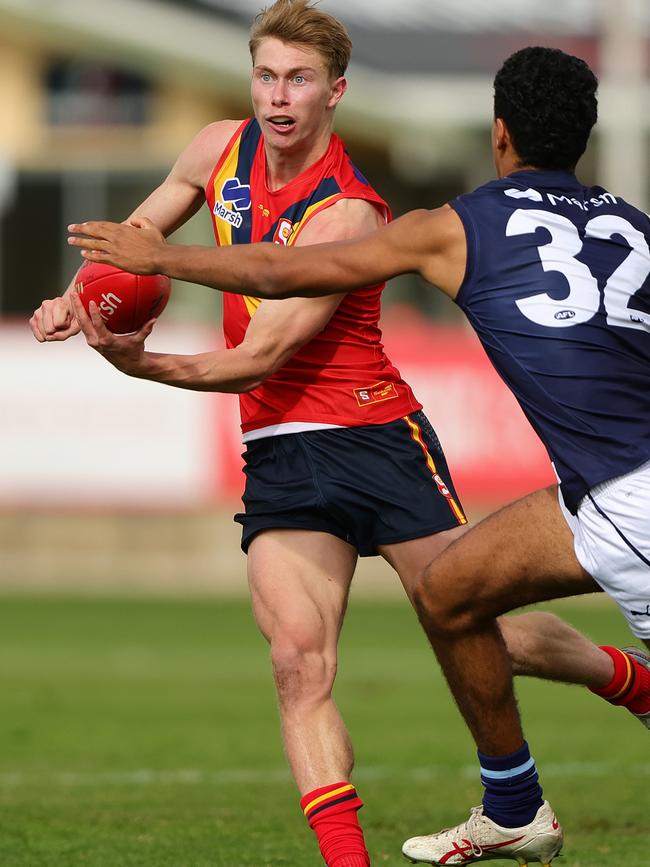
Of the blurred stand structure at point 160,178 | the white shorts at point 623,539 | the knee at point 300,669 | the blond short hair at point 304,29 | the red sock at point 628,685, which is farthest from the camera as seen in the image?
the blurred stand structure at point 160,178

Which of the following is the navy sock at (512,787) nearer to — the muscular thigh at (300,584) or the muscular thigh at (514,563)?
the muscular thigh at (514,563)

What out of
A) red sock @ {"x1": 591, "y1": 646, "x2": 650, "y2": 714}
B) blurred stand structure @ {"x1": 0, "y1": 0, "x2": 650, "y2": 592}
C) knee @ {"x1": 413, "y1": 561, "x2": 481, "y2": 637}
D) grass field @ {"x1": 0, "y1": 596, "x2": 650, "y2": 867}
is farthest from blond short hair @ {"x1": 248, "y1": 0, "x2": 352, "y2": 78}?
blurred stand structure @ {"x1": 0, "y1": 0, "x2": 650, "y2": 592}

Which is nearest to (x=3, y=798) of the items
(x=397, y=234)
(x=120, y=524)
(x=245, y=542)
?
(x=245, y=542)

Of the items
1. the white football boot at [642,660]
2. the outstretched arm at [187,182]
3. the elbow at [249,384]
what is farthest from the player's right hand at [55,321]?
the white football boot at [642,660]

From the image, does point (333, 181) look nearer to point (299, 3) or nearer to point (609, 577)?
point (299, 3)

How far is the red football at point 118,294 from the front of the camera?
6277mm

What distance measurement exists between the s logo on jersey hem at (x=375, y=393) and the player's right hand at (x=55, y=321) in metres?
1.01

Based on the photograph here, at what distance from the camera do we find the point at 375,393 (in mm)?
6336

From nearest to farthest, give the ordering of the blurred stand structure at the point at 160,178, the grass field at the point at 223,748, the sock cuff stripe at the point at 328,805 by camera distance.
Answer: the sock cuff stripe at the point at 328,805
the grass field at the point at 223,748
the blurred stand structure at the point at 160,178

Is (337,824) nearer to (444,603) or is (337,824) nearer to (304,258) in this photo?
(444,603)

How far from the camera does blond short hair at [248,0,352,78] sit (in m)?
6.18

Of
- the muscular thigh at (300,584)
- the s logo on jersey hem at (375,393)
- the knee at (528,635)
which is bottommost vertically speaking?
the knee at (528,635)

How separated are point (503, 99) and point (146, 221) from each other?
51.9 inches

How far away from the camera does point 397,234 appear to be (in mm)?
5488
